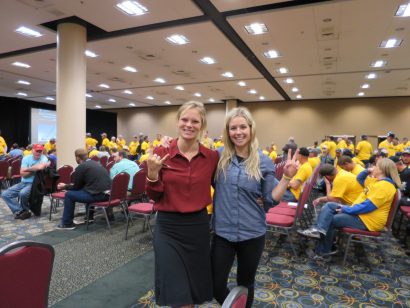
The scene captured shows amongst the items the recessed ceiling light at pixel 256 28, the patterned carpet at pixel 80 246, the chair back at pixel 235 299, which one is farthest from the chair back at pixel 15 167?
the chair back at pixel 235 299

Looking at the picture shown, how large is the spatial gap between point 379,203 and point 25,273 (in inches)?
133

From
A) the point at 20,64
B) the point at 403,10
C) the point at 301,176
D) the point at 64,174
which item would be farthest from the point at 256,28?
the point at 20,64

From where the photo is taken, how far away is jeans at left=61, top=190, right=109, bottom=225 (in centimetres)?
472

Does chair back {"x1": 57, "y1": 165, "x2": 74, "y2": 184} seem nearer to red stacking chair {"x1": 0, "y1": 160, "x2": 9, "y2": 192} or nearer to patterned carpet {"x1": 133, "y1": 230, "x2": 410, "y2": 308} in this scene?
red stacking chair {"x1": 0, "y1": 160, "x2": 9, "y2": 192}

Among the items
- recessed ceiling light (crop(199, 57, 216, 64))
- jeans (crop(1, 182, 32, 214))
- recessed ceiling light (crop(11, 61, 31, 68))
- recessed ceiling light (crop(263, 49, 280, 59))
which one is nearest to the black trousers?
jeans (crop(1, 182, 32, 214))

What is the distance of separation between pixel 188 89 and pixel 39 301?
15.4 metres

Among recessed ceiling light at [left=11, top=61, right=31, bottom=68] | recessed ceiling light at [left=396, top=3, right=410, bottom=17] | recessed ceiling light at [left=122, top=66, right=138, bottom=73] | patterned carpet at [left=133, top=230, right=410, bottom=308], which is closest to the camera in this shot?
patterned carpet at [left=133, top=230, right=410, bottom=308]

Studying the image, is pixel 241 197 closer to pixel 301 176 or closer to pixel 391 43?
pixel 301 176

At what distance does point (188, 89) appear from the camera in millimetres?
16297

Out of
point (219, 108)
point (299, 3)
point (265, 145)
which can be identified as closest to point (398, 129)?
point (265, 145)

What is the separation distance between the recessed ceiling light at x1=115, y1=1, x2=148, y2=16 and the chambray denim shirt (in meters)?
5.99

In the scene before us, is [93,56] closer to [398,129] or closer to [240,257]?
[240,257]

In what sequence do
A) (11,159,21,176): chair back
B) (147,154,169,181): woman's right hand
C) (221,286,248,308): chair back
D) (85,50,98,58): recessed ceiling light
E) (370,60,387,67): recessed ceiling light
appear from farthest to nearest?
(370,60,387,67): recessed ceiling light
(85,50,98,58): recessed ceiling light
(11,159,21,176): chair back
(147,154,169,181): woman's right hand
(221,286,248,308): chair back

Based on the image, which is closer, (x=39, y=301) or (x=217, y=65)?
(x=39, y=301)
